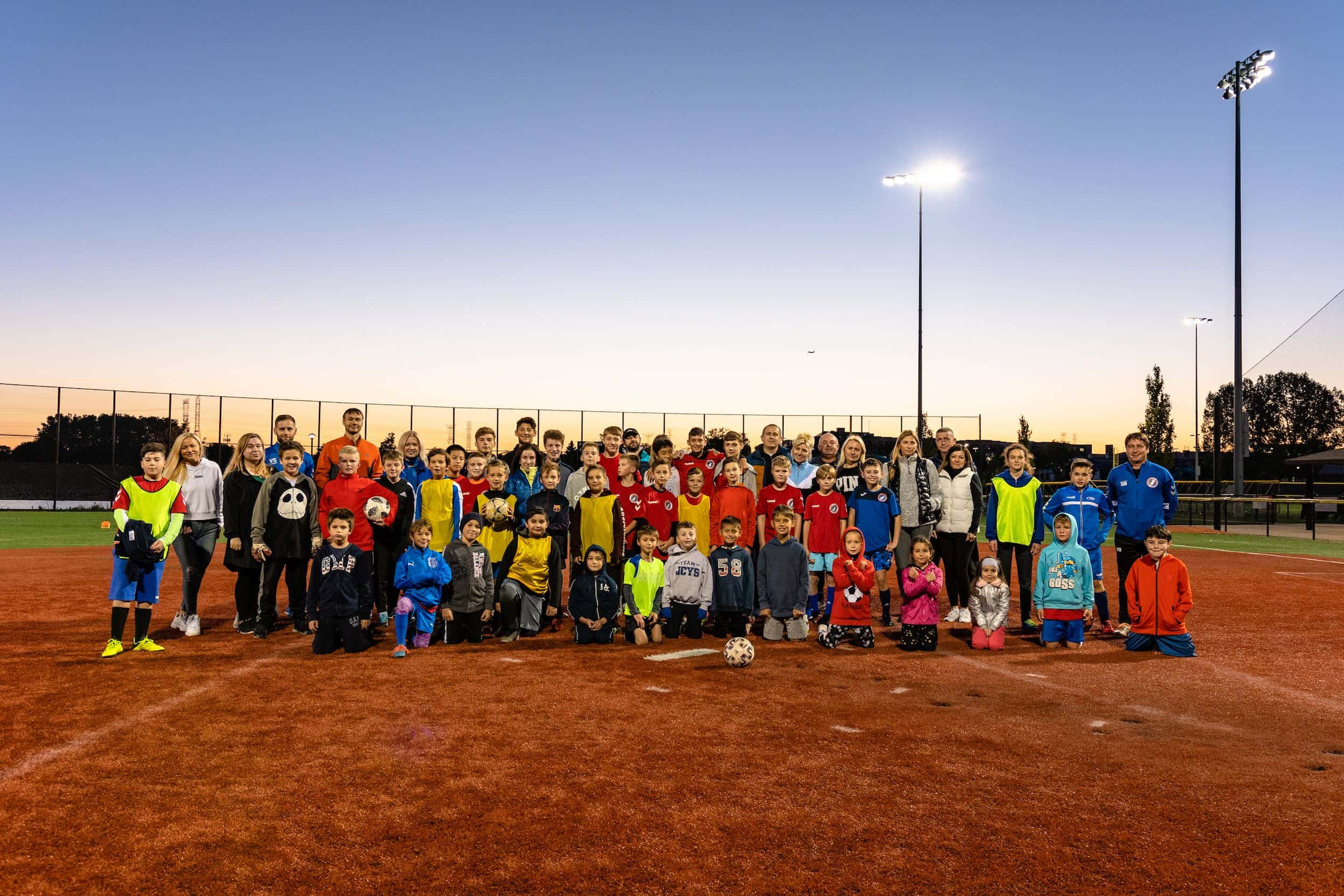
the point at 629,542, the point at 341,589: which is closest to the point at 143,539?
the point at 341,589

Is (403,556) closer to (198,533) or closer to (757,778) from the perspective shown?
(198,533)

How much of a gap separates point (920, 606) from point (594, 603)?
2.85 meters

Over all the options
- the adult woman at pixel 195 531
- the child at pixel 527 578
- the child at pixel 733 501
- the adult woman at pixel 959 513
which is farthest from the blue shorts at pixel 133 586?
the adult woman at pixel 959 513

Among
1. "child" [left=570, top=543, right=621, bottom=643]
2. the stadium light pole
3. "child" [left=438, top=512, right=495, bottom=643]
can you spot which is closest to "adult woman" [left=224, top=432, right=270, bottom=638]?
"child" [left=438, top=512, right=495, bottom=643]

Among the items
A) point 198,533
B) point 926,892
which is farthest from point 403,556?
point 926,892

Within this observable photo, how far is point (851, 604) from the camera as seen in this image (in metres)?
7.34

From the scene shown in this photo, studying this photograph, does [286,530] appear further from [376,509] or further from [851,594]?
[851,594]

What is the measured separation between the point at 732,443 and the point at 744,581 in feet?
5.05

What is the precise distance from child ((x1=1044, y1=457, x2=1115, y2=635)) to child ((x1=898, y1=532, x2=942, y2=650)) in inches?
73.3

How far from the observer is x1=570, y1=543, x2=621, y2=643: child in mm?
7371

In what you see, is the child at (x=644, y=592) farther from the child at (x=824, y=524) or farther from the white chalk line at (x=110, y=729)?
the white chalk line at (x=110, y=729)

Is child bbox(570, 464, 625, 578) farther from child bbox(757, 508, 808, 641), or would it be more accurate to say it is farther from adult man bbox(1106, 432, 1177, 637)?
adult man bbox(1106, 432, 1177, 637)

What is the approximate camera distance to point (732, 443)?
8578 millimetres

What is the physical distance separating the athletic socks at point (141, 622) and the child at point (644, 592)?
13.0 feet
